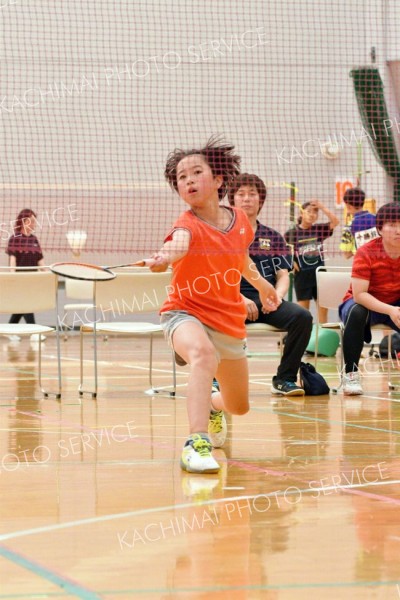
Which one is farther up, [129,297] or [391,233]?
[391,233]

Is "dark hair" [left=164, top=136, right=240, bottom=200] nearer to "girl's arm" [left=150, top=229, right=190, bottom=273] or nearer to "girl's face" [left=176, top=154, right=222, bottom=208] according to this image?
"girl's face" [left=176, top=154, right=222, bottom=208]

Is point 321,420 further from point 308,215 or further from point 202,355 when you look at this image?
point 308,215

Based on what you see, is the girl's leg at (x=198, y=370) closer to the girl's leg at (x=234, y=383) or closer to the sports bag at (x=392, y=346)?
the girl's leg at (x=234, y=383)

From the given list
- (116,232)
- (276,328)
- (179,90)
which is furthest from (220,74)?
(276,328)

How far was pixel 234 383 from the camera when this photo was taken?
5188mm

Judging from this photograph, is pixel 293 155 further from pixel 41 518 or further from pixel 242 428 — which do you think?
pixel 41 518

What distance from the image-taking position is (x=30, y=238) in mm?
12906

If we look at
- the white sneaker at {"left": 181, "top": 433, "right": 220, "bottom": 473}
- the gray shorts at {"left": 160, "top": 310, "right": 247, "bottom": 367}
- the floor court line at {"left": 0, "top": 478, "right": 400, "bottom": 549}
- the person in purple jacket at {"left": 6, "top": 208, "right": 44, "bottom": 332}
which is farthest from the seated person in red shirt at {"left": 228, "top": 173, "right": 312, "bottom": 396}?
the person in purple jacket at {"left": 6, "top": 208, "right": 44, "bottom": 332}

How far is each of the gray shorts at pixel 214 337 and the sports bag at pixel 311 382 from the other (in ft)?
9.24

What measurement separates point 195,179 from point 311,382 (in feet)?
10.5

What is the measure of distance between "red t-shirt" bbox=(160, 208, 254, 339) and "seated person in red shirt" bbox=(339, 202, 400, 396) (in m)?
2.60

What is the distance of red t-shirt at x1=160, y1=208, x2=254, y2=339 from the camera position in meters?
5.03

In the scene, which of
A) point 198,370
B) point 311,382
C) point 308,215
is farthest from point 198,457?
point 308,215

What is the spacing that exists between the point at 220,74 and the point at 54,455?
34.6 ft
